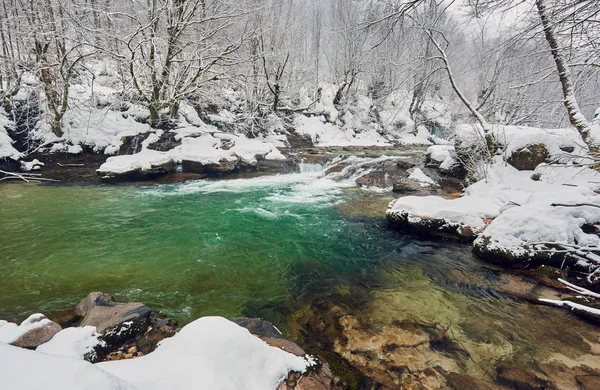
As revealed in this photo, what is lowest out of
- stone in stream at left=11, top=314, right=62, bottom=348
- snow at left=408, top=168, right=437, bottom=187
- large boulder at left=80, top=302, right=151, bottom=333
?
large boulder at left=80, top=302, right=151, bottom=333

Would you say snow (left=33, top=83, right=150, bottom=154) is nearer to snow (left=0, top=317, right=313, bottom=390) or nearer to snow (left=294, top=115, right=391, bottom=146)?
snow (left=294, top=115, right=391, bottom=146)

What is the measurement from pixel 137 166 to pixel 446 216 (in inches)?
410

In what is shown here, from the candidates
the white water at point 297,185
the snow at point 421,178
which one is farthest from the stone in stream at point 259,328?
the snow at point 421,178

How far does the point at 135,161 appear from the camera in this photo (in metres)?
10.7

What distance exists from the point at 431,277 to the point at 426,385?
237 centimetres

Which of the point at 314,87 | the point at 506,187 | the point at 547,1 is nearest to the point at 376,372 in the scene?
the point at 547,1

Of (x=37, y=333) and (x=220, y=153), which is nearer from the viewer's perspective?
(x=37, y=333)

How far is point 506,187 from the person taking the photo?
707cm

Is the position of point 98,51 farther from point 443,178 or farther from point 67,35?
point 443,178

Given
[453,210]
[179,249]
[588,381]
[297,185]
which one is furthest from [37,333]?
[297,185]

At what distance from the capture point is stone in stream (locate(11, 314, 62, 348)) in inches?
95.3

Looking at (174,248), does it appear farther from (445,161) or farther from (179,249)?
(445,161)

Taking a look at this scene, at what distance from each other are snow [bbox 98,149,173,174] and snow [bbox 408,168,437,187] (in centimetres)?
962

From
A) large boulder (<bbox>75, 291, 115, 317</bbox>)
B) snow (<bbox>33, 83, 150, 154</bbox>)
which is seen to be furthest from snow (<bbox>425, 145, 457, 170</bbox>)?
snow (<bbox>33, 83, 150, 154</bbox>)
